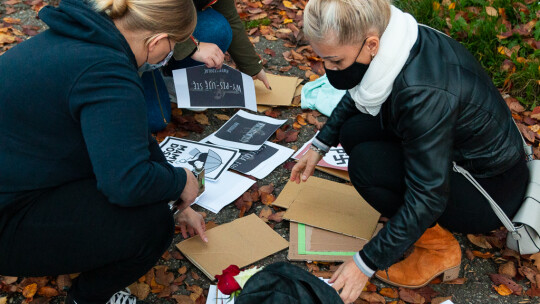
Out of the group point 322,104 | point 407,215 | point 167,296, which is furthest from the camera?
point 322,104

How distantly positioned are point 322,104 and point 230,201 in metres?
1.11

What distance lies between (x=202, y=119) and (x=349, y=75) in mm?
1727

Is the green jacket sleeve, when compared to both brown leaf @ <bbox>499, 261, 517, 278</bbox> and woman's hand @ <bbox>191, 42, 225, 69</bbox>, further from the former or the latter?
brown leaf @ <bbox>499, 261, 517, 278</bbox>

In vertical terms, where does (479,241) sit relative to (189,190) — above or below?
below

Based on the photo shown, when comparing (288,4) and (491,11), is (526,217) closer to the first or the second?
(491,11)

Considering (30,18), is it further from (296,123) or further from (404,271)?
(404,271)

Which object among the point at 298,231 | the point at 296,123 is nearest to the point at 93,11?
the point at 298,231

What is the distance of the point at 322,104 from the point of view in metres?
3.59

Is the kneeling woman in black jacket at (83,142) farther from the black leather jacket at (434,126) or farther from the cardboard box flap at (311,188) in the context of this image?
the cardboard box flap at (311,188)

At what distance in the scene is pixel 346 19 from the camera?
1799 mm

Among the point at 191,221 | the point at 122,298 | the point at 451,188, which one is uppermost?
the point at 451,188

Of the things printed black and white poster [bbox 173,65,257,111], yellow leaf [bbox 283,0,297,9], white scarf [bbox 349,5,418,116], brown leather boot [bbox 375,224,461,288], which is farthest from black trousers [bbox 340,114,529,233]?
yellow leaf [bbox 283,0,297,9]

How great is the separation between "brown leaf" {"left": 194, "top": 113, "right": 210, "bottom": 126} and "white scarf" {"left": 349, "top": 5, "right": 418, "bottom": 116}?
1.74m

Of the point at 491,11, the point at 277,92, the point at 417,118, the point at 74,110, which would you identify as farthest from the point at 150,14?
the point at 491,11
